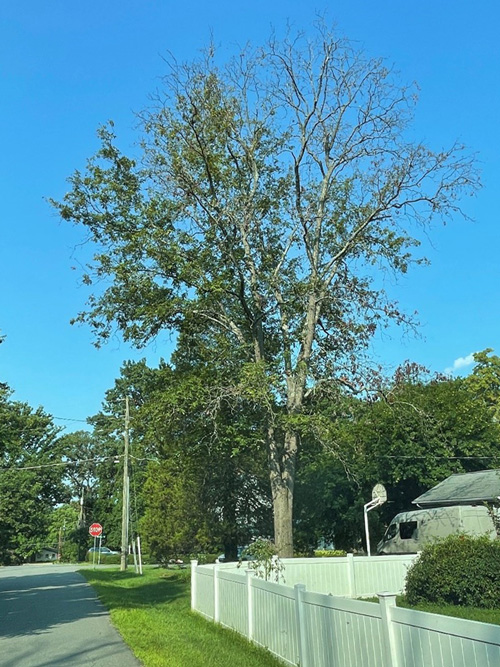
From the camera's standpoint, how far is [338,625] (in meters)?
6.43

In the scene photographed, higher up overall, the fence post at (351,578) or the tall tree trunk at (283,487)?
the tall tree trunk at (283,487)

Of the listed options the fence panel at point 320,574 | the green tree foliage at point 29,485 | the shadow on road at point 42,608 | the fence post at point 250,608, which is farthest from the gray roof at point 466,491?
the green tree foliage at point 29,485

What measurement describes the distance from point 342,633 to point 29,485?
48.9m

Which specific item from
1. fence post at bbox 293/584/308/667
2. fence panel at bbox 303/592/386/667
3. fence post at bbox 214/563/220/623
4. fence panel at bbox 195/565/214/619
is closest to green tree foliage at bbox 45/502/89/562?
fence panel at bbox 195/565/214/619

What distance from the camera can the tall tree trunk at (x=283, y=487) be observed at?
59.2ft

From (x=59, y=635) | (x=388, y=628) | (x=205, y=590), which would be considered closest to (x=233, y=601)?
(x=205, y=590)

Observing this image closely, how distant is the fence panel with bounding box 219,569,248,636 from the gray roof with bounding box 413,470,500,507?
14.6 m

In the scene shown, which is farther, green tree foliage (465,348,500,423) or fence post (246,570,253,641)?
green tree foliage (465,348,500,423)

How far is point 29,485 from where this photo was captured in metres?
50.7

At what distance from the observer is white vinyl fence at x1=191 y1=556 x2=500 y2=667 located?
13.9ft

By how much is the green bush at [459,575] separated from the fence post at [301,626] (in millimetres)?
6588

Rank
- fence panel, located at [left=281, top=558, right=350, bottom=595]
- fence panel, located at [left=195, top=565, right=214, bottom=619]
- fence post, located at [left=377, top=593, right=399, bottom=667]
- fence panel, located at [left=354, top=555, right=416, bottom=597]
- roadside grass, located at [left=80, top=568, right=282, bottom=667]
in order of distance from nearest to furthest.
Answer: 1. fence post, located at [left=377, top=593, right=399, bottom=667]
2. roadside grass, located at [left=80, top=568, right=282, bottom=667]
3. fence panel, located at [left=195, top=565, right=214, bottom=619]
4. fence panel, located at [left=281, top=558, right=350, bottom=595]
5. fence panel, located at [left=354, top=555, right=416, bottom=597]

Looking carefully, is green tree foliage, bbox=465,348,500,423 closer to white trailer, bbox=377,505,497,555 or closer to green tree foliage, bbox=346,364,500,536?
green tree foliage, bbox=346,364,500,536

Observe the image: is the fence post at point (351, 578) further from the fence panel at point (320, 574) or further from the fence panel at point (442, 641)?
the fence panel at point (442, 641)
